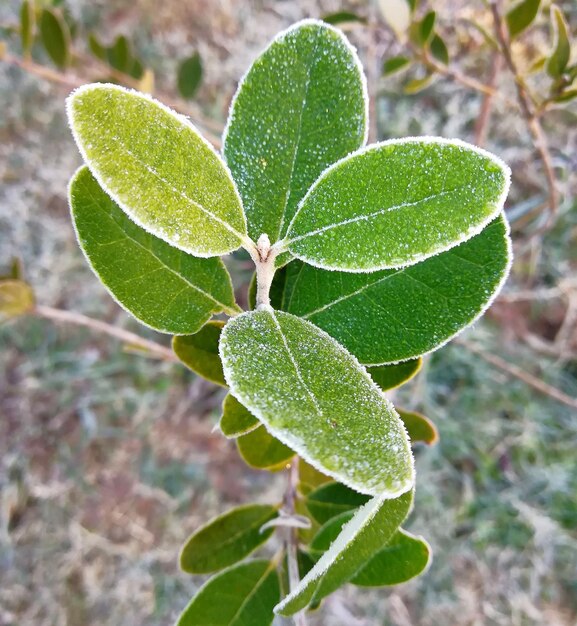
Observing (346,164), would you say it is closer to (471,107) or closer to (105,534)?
(471,107)

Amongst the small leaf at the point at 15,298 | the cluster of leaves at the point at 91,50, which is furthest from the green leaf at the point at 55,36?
the small leaf at the point at 15,298

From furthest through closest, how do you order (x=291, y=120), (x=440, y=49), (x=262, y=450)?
(x=440, y=49), (x=262, y=450), (x=291, y=120)

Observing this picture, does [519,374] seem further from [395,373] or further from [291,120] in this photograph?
[291,120]

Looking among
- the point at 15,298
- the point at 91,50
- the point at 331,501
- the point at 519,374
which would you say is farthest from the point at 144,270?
the point at 519,374

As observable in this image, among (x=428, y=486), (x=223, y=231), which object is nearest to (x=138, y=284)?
(x=223, y=231)

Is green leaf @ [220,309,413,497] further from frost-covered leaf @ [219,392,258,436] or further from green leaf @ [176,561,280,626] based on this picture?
green leaf @ [176,561,280,626]

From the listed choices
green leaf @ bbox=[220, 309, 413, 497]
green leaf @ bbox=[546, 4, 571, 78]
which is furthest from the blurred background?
green leaf @ bbox=[220, 309, 413, 497]

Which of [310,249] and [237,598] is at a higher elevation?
[310,249]
